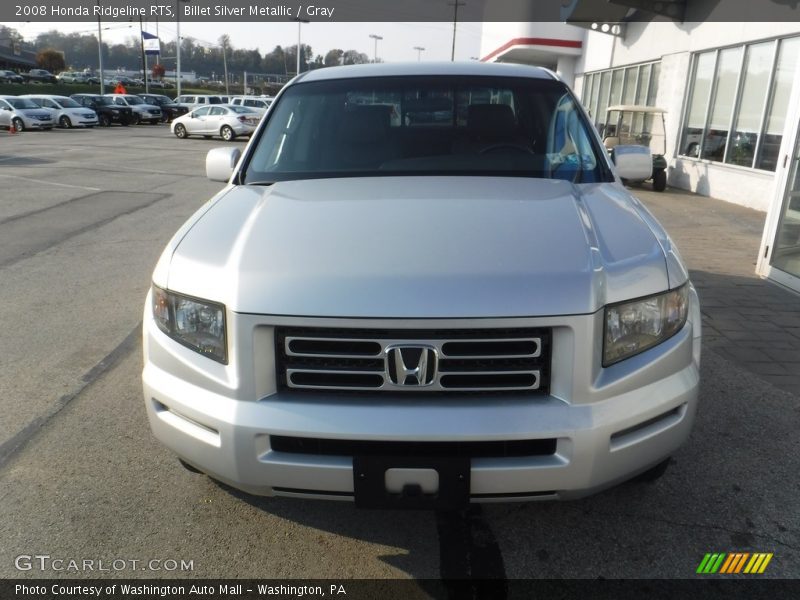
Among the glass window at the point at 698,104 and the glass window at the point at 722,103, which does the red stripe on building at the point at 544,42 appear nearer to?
the glass window at the point at 698,104

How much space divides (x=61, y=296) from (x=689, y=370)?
534 centimetres

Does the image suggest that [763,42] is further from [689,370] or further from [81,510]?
[81,510]

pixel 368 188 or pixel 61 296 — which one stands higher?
pixel 368 188

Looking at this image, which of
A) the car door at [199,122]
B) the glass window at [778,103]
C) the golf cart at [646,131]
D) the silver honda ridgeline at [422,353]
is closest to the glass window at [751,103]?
the glass window at [778,103]

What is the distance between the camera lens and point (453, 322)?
2139mm

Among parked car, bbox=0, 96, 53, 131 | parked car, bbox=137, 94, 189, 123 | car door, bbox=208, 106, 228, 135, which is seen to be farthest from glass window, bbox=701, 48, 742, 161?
parked car, bbox=137, 94, 189, 123

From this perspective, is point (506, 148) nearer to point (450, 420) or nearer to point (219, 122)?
point (450, 420)

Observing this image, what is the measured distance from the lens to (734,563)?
102 inches

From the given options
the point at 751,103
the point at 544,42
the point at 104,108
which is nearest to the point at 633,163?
the point at 751,103

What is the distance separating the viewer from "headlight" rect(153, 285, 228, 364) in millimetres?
2328

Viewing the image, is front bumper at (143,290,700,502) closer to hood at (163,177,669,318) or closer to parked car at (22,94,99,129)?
hood at (163,177,669,318)

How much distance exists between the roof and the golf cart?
1081 cm

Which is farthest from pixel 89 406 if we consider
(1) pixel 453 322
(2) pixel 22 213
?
(2) pixel 22 213

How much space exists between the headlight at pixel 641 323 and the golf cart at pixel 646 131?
12.3 metres
